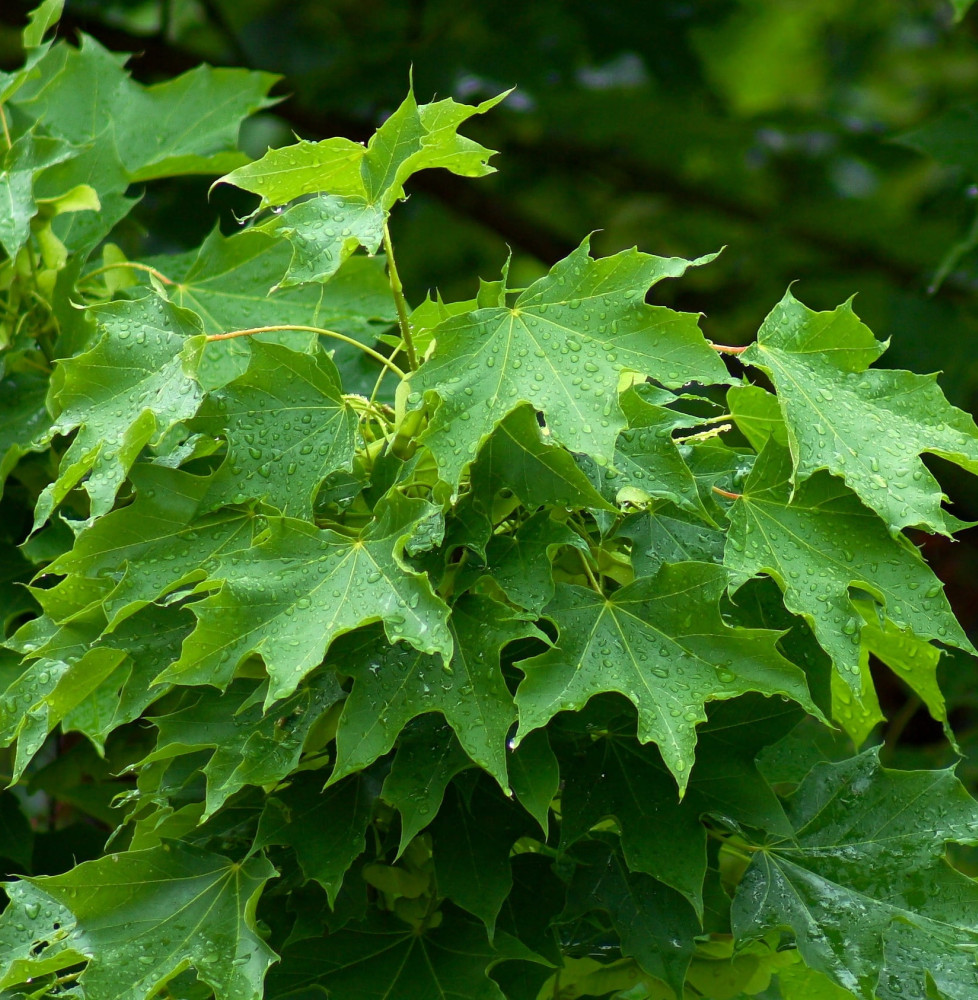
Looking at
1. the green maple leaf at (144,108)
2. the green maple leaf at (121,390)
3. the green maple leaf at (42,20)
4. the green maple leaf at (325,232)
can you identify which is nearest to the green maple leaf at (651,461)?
the green maple leaf at (325,232)

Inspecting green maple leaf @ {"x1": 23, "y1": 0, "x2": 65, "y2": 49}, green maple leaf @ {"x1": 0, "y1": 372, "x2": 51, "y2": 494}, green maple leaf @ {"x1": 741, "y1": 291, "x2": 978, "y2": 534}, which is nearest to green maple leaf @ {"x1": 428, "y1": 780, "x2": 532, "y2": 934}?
green maple leaf @ {"x1": 741, "y1": 291, "x2": 978, "y2": 534}

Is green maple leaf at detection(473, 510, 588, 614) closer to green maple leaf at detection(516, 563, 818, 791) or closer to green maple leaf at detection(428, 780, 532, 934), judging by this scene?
green maple leaf at detection(516, 563, 818, 791)

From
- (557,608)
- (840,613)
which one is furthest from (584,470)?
(840,613)

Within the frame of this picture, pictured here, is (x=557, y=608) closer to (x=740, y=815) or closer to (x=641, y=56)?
(x=740, y=815)

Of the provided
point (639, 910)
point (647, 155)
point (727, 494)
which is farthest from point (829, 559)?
point (647, 155)

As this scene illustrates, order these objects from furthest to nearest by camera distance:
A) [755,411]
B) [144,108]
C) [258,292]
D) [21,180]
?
[144,108], [258,292], [21,180], [755,411]

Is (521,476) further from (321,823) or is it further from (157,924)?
(157,924)
